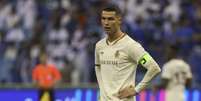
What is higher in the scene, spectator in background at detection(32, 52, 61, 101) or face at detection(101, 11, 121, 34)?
spectator in background at detection(32, 52, 61, 101)

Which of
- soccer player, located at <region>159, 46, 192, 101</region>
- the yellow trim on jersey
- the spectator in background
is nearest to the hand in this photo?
the yellow trim on jersey

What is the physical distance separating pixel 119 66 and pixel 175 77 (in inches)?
190

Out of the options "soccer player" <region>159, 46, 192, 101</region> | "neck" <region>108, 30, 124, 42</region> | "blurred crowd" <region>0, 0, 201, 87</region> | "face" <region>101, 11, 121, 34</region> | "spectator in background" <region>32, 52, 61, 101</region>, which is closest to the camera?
"face" <region>101, 11, 121, 34</region>

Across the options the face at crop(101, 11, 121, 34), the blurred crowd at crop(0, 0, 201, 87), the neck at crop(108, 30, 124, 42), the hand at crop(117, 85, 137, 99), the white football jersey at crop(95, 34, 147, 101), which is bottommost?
the hand at crop(117, 85, 137, 99)

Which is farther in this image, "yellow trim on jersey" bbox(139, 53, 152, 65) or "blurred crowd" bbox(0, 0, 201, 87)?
"blurred crowd" bbox(0, 0, 201, 87)

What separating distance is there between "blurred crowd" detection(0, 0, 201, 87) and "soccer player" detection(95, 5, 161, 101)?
9875 millimetres

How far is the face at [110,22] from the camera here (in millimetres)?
7781

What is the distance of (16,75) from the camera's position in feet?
61.9

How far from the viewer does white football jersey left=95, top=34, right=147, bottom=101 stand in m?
7.87

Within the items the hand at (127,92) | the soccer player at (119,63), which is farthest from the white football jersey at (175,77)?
the hand at (127,92)

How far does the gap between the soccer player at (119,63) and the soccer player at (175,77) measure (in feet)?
15.5

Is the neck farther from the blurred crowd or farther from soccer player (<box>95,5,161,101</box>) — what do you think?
the blurred crowd

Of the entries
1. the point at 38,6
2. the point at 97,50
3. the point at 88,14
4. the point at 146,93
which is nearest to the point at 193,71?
the point at 146,93

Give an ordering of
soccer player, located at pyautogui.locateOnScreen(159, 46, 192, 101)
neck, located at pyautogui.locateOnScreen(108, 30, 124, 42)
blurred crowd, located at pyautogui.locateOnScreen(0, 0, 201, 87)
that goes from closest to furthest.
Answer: neck, located at pyautogui.locateOnScreen(108, 30, 124, 42) → soccer player, located at pyautogui.locateOnScreen(159, 46, 192, 101) → blurred crowd, located at pyautogui.locateOnScreen(0, 0, 201, 87)
